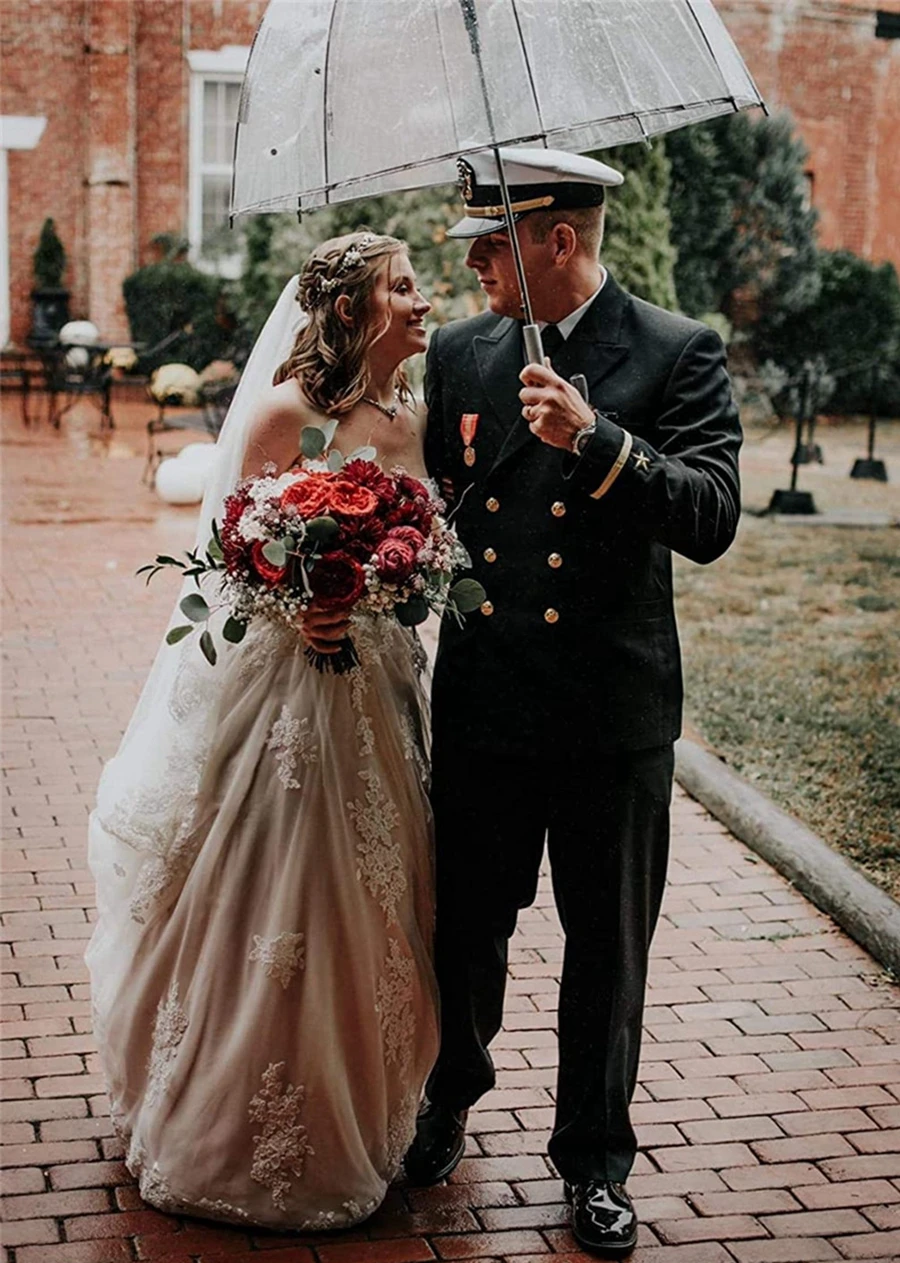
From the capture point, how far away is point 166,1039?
147 inches

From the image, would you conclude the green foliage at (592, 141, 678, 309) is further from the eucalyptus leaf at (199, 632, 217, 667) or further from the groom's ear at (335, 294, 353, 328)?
the eucalyptus leaf at (199, 632, 217, 667)

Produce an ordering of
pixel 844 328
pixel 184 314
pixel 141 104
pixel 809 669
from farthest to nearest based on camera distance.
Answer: pixel 141 104 < pixel 184 314 < pixel 844 328 < pixel 809 669

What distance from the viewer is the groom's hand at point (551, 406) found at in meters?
3.30

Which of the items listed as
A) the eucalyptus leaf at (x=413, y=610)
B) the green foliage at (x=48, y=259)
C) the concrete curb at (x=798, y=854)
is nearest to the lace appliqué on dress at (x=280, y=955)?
the eucalyptus leaf at (x=413, y=610)

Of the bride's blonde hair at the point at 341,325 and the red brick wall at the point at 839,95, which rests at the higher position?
the red brick wall at the point at 839,95

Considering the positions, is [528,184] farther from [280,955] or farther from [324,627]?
[280,955]

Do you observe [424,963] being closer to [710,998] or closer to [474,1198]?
[474,1198]

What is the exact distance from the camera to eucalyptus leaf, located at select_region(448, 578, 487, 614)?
11.5 ft

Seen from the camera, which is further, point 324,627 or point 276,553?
point 324,627

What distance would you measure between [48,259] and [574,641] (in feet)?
66.3

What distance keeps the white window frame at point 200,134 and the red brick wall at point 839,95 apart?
659 centimetres

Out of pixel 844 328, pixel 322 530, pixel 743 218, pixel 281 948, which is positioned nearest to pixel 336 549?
pixel 322 530

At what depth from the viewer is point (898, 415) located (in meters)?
22.7

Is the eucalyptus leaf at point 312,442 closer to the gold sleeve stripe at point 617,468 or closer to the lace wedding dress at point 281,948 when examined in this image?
the lace wedding dress at point 281,948
